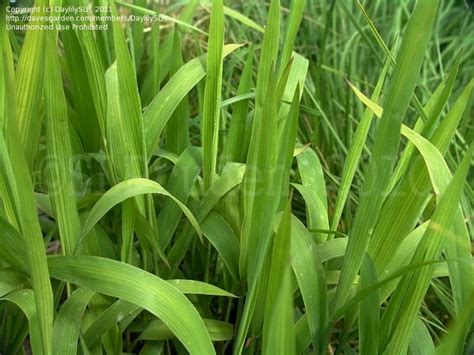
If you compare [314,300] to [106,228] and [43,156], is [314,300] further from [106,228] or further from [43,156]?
[43,156]

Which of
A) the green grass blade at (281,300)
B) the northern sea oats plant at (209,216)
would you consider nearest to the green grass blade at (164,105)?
the northern sea oats plant at (209,216)

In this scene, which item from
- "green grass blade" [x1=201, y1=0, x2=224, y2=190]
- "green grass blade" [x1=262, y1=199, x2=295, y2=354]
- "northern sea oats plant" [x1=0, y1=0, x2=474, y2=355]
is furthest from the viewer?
"green grass blade" [x1=201, y1=0, x2=224, y2=190]

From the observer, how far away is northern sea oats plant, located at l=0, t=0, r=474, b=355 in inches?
20.7

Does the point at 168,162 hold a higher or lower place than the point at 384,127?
lower

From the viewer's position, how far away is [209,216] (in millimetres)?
685

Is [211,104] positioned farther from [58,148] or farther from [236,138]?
[58,148]

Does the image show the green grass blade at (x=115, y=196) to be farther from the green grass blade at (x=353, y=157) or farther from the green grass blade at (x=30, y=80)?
the green grass blade at (x=353, y=157)

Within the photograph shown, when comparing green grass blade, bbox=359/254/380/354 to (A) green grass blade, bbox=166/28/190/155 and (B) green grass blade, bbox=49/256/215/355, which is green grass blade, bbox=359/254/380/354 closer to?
(B) green grass blade, bbox=49/256/215/355

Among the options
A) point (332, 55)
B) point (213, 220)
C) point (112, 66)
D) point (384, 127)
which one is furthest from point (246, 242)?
point (332, 55)

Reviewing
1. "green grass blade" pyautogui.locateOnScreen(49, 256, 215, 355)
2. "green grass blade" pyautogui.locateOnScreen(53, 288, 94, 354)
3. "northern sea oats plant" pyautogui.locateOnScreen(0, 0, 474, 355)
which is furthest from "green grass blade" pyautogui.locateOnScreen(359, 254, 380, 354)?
"green grass blade" pyautogui.locateOnScreen(53, 288, 94, 354)

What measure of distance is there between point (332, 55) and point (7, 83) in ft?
3.34

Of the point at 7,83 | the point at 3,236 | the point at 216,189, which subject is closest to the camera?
the point at 7,83

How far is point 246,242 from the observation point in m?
0.62

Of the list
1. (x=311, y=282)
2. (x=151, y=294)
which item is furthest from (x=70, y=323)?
(x=311, y=282)
